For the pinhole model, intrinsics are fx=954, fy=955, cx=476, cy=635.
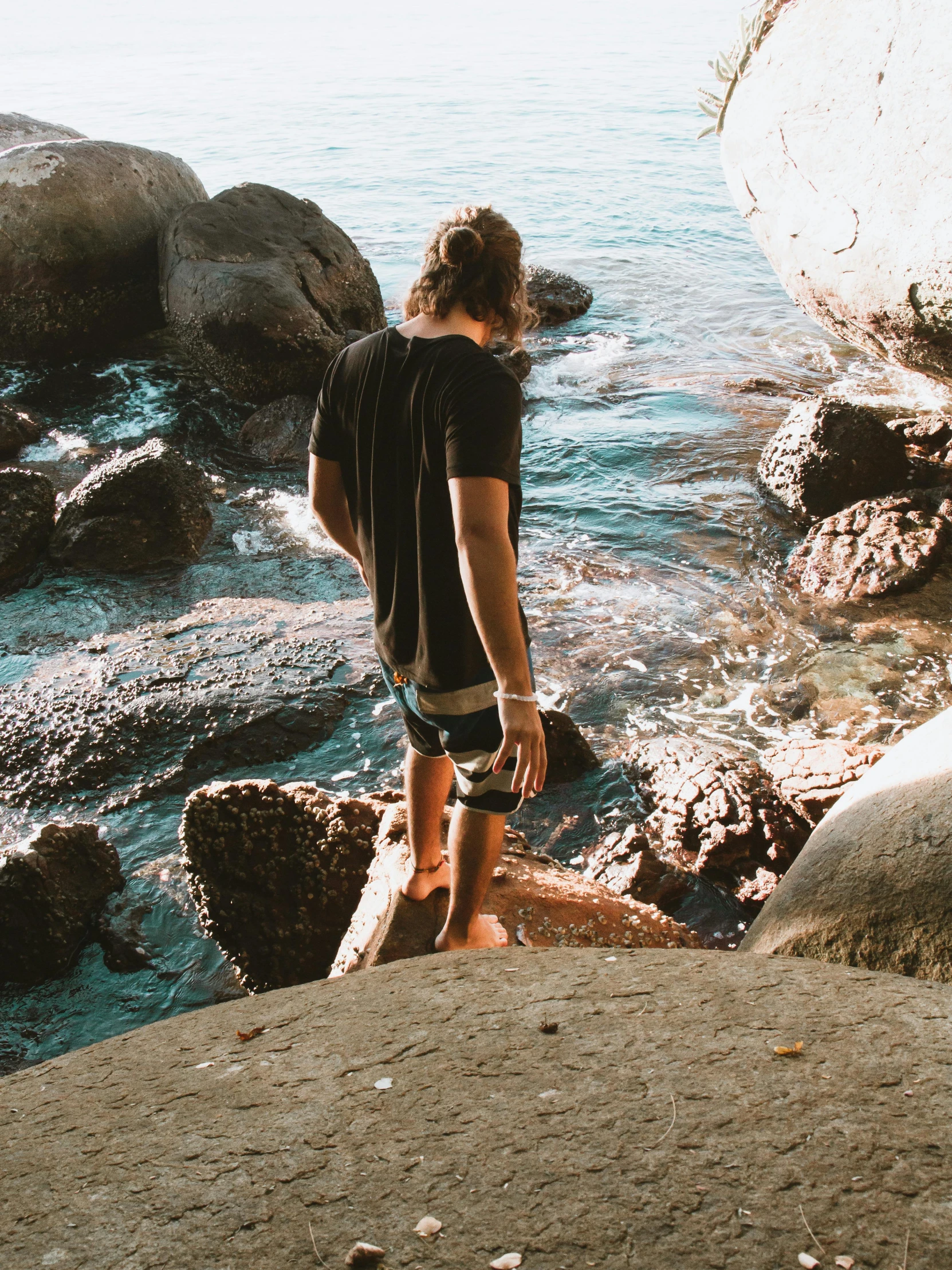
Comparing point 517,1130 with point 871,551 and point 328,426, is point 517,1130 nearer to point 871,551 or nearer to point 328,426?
point 328,426

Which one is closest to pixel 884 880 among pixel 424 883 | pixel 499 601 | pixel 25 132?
pixel 499 601

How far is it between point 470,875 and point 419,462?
117cm

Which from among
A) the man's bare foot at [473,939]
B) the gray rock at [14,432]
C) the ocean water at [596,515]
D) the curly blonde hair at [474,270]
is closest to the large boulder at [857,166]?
the ocean water at [596,515]

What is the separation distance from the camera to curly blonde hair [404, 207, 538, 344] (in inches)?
91.9

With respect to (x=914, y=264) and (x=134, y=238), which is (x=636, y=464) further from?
(x=134, y=238)

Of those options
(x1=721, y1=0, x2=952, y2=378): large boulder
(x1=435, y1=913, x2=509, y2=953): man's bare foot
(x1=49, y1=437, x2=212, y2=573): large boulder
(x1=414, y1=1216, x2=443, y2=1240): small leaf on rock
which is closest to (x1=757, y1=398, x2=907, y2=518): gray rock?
(x1=721, y1=0, x2=952, y2=378): large boulder

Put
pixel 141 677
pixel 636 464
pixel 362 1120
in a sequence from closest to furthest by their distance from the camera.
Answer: pixel 362 1120 → pixel 141 677 → pixel 636 464

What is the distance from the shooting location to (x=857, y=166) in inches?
238

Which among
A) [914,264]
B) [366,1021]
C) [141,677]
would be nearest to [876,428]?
[914,264]

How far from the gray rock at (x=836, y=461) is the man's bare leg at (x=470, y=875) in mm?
5327

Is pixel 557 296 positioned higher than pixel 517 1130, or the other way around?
pixel 557 296

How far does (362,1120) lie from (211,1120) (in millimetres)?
267

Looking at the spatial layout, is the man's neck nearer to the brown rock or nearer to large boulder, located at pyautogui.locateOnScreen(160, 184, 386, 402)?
the brown rock

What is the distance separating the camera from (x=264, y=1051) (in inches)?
75.9
